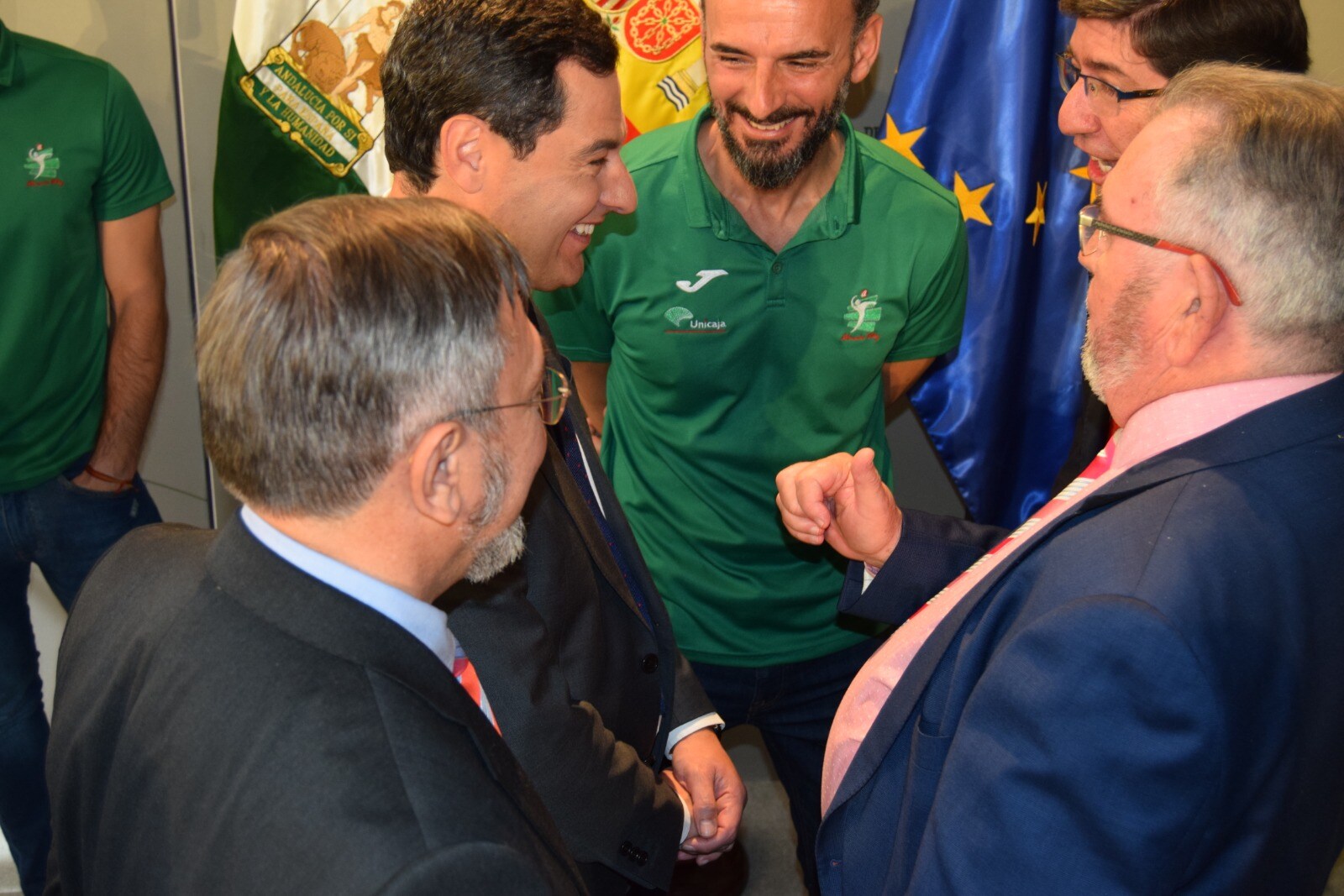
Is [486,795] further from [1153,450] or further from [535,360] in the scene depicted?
[1153,450]

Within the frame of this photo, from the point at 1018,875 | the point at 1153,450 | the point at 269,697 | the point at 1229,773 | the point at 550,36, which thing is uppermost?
the point at 550,36

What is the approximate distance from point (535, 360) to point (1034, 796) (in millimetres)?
667

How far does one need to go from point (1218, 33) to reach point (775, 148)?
0.79 meters

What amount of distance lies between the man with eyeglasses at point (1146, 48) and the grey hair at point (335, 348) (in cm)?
137

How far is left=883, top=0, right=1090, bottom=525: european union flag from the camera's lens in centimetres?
278

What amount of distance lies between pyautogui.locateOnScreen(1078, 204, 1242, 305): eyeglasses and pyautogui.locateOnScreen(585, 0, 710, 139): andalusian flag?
1.56 meters

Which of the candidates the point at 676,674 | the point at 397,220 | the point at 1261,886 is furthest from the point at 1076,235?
the point at 397,220

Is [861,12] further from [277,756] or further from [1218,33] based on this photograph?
[277,756]

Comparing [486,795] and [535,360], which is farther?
[535,360]

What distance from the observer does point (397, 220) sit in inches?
39.8

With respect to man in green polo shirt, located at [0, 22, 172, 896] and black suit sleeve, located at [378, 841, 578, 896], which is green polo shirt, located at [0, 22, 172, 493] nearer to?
man in green polo shirt, located at [0, 22, 172, 896]

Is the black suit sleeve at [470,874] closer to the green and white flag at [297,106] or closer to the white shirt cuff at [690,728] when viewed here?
the white shirt cuff at [690,728]

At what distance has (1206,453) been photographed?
1143mm

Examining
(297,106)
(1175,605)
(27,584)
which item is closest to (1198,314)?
(1175,605)
